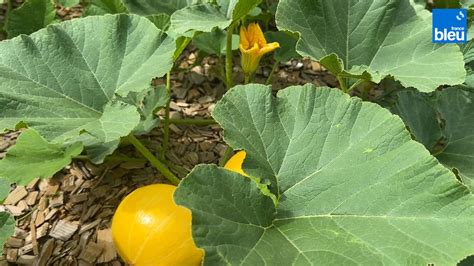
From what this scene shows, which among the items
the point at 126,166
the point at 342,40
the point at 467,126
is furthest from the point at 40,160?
the point at 467,126

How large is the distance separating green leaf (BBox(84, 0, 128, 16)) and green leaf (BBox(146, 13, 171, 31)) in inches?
9.3

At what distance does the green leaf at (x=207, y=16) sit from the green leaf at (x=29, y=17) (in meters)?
0.68

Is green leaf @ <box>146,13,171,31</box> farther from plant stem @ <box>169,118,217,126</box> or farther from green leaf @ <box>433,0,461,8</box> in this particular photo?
green leaf @ <box>433,0,461,8</box>

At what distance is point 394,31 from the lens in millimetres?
1988

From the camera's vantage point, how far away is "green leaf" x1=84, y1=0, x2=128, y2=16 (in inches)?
90.0

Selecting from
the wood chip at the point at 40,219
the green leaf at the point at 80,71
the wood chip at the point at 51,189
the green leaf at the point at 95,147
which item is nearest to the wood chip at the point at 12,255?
the wood chip at the point at 40,219

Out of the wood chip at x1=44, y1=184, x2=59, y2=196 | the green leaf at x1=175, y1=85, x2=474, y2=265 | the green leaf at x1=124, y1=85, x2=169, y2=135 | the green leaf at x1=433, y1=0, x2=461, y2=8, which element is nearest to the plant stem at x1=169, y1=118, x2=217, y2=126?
the green leaf at x1=124, y1=85, x2=169, y2=135

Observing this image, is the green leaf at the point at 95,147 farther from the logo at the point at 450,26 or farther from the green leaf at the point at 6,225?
the logo at the point at 450,26

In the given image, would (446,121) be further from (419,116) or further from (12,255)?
(12,255)

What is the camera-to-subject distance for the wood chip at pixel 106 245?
1.92 metres

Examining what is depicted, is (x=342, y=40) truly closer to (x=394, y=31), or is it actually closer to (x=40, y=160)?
(x=394, y=31)

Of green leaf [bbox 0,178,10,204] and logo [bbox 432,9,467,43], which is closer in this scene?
green leaf [bbox 0,178,10,204]

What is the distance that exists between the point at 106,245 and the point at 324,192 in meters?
0.78

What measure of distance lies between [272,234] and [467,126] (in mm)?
865
